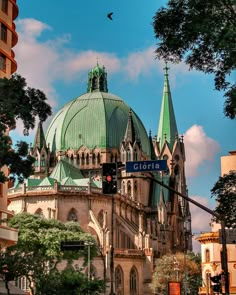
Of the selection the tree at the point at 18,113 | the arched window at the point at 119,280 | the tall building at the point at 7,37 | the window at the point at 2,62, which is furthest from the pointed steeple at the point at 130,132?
the tree at the point at 18,113

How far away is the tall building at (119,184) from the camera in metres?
88.9

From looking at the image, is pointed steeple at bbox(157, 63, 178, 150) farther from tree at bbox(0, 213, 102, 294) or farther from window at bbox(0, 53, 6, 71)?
window at bbox(0, 53, 6, 71)

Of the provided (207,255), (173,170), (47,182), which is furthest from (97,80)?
(207,255)

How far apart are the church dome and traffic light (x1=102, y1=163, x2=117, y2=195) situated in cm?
9026

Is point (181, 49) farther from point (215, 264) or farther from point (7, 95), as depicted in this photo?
point (215, 264)

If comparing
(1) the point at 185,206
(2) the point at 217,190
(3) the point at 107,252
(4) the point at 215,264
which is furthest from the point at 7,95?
(1) the point at 185,206

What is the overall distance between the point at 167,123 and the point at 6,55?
9418cm

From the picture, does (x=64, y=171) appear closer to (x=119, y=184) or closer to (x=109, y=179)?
(x=119, y=184)

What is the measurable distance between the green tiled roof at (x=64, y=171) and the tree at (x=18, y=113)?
229ft

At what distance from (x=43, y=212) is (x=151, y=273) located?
1780 centimetres

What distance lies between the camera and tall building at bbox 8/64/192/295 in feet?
292

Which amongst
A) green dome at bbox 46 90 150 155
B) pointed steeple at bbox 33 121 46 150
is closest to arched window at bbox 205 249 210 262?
green dome at bbox 46 90 150 155

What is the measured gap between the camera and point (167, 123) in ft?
433

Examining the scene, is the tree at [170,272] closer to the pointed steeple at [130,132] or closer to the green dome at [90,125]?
the pointed steeple at [130,132]
